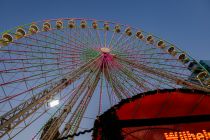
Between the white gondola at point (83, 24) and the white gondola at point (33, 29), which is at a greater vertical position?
the white gondola at point (83, 24)

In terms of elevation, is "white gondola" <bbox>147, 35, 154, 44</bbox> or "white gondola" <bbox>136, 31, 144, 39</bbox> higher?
"white gondola" <bbox>136, 31, 144, 39</bbox>

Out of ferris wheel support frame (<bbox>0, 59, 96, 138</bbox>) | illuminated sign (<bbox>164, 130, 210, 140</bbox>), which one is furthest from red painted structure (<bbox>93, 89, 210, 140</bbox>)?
ferris wheel support frame (<bbox>0, 59, 96, 138</bbox>)

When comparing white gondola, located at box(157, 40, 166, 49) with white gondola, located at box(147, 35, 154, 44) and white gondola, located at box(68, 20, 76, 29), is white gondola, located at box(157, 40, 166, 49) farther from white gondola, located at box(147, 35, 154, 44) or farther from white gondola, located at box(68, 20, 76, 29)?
white gondola, located at box(68, 20, 76, 29)

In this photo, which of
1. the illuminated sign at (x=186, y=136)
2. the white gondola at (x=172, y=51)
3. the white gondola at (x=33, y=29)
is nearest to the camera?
the illuminated sign at (x=186, y=136)

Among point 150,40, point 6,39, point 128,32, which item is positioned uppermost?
point 128,32

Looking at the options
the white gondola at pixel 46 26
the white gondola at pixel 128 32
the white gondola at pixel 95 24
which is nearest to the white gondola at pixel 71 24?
the white gondola at pixel 46 26

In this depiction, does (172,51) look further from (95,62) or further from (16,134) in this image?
(16,134)

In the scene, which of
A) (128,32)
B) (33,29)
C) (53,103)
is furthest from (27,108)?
(128,32)

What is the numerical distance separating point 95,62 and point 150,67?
335 centimetres

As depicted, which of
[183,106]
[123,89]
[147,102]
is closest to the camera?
[147,102]

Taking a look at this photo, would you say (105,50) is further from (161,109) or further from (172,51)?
(161,109)

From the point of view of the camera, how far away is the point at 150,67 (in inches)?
617

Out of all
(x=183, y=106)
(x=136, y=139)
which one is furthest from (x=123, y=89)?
(x=136, y=139)

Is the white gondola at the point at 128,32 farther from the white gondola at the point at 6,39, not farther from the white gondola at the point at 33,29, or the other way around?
the white gondola at the point at 6,39
